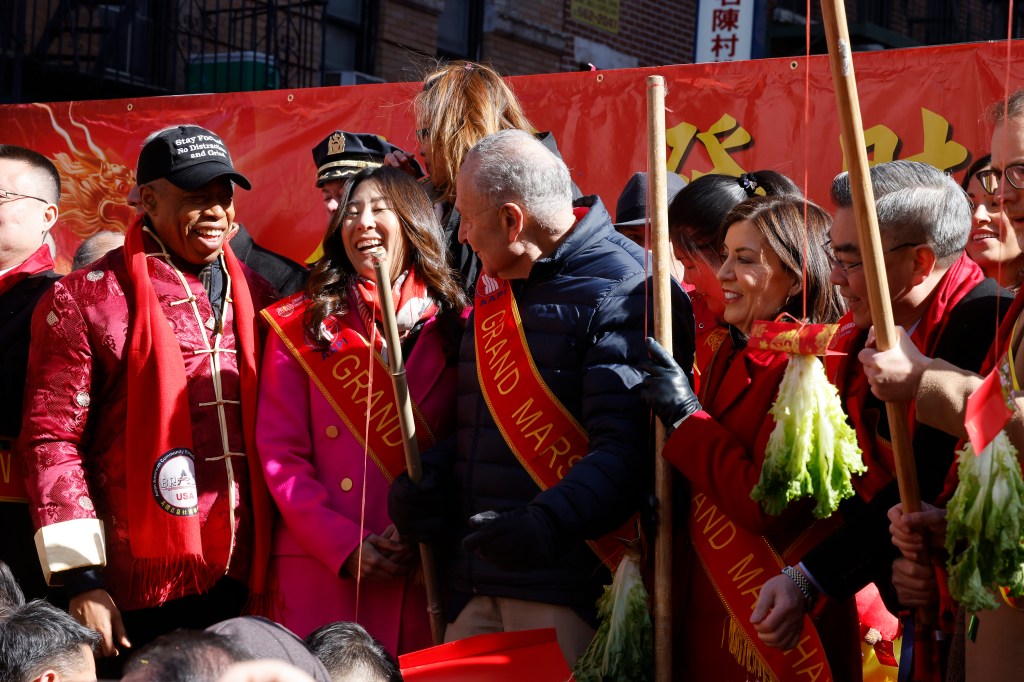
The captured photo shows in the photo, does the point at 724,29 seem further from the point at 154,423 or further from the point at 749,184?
the point at 154,423

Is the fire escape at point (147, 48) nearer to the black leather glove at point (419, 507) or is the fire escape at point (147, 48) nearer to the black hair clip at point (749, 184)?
the black hair clip at point (749, 184)

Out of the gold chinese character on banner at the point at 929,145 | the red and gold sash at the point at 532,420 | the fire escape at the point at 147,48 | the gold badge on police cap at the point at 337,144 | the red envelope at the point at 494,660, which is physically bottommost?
the red envelope at the point at 494,660

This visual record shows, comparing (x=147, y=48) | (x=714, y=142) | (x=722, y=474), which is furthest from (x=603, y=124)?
(x=147, y=48)

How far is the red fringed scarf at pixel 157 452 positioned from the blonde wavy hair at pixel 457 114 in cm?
95

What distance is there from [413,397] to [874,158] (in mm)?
2455

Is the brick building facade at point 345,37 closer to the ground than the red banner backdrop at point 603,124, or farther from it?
farther from it

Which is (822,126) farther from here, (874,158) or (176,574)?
(176,574)

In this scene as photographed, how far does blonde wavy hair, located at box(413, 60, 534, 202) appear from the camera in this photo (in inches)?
162

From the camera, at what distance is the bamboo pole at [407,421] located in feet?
10.6

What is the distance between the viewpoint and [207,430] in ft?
12.2

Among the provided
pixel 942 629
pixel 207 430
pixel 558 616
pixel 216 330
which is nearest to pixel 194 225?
pixel 216 330

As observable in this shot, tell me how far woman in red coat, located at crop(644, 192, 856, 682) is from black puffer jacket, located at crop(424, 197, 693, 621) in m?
0.13

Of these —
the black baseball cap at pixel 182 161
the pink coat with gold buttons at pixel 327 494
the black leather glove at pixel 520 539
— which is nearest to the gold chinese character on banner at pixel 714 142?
the pink coat with gold buttons at pixel 327 494

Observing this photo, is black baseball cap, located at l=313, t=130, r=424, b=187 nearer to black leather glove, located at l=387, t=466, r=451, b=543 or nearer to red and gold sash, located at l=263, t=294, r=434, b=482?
red and gold sash, located at l=263, t=294, r=434, b=482
